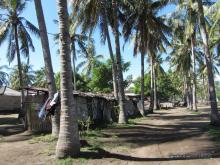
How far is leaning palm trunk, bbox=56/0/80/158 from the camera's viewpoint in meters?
11.3

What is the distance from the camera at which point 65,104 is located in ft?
37.8

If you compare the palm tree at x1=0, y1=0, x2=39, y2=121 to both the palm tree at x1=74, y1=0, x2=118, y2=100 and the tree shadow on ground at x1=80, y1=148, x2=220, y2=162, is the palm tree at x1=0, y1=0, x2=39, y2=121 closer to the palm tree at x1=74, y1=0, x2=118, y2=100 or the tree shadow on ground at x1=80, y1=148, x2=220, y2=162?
the palm tree at x1=74, y1=0, x2=118, y2=100

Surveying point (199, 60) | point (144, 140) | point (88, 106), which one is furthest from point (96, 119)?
point (199, 60)

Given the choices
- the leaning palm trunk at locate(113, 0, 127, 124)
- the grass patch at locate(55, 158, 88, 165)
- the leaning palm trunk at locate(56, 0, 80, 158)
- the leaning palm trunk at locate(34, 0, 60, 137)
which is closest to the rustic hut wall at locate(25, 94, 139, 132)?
the leaning palm trunk at locate(34, 0, 60, 137)

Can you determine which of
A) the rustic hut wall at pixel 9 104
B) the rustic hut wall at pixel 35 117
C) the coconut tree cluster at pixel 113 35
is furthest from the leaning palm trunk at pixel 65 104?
the rustic hut wall at pixel 9 104

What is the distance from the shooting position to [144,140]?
630 inches

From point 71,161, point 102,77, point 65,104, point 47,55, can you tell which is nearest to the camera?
point 71,161

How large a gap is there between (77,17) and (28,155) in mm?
14445

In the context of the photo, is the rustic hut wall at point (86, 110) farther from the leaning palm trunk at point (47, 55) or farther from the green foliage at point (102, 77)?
the green foliage at point (102, 77)

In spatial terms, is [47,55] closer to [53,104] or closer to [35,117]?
[53,104]

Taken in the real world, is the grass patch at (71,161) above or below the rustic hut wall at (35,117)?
below

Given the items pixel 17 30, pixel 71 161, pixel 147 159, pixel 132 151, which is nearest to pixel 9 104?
pixel 17 30

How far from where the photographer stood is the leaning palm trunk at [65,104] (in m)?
11.3

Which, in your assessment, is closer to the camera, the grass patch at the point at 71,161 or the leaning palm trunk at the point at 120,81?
the grass patch at the point at 71,161
